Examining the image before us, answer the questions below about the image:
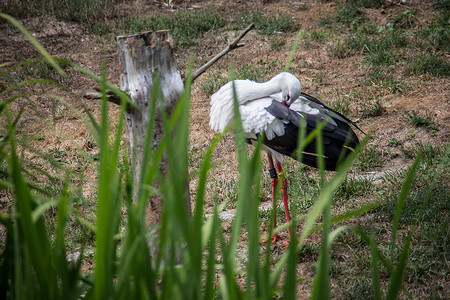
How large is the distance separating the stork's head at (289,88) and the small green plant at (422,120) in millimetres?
1471

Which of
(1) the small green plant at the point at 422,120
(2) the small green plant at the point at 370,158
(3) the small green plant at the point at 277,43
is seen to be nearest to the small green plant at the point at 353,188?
(2) the small green plant at the point at 370,158

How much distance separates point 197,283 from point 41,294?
37cm

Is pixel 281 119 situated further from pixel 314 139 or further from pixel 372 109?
pixel 372 109

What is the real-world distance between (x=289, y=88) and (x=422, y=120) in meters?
1.60

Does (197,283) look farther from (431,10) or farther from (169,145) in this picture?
(431,10)

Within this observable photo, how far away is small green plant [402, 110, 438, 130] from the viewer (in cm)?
442

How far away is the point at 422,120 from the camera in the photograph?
4.45 m

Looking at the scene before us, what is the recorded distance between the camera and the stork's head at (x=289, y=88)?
3.59 meters

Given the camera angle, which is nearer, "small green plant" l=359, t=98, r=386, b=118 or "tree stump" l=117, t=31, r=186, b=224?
"tree stump" l=117, t=31, r=186, b=224

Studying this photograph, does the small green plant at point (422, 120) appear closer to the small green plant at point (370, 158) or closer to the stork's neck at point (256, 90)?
the small green plant at point (370, 158)

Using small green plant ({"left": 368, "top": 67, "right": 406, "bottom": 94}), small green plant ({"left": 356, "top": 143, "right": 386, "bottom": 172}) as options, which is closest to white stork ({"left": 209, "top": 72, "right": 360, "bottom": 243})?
small green plant ({"left": 356, "top": 143, "right": 386, "bottom": 172})

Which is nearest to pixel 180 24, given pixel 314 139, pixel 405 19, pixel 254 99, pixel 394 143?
pixel 405 19

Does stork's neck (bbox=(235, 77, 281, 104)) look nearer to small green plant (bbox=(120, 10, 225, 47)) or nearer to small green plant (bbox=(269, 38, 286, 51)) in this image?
small green plant (bbox=(269, 38, 286, 51))

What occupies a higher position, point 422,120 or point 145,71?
point 145,71
